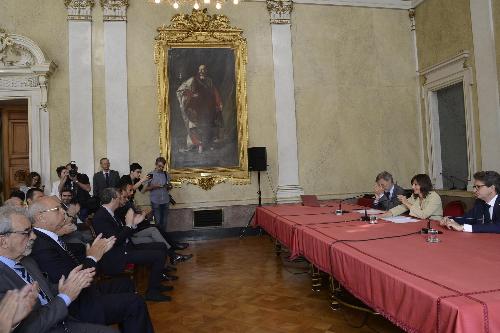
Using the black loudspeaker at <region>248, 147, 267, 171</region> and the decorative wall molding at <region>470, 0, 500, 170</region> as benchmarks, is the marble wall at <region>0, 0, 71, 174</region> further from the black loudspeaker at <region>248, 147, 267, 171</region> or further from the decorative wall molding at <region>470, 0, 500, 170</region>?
the decorative wall molding at <region>470, 0, 500, 170</region>

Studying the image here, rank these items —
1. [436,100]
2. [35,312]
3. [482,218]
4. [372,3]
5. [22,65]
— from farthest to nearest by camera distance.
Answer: [372,3] < [436,100] < [22,65] < [482,218] < [35,312]

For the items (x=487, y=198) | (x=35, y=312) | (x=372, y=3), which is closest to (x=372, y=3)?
(x=372, y=3)

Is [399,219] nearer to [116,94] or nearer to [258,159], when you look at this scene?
[258,159]

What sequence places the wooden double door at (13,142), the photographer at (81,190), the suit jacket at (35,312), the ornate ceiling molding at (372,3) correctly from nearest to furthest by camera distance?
1. the suit jacket at (35,312)
2. the photographer at (81,190)
3. the wooden double door at (13,142)
4. the ornate ceiling molding at (372,3)

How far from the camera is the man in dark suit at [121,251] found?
3.94m

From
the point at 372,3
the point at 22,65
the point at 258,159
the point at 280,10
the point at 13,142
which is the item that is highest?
the point at 372,3

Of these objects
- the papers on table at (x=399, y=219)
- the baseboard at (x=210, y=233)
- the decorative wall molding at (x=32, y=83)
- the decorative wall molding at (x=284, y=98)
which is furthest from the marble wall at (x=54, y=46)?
the papers on table at (x=399, y=219)

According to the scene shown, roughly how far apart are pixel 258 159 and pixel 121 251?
4.35 metres

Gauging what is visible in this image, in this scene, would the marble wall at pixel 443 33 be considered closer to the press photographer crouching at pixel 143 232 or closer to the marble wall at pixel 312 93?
the marble wall at pixel 312 93

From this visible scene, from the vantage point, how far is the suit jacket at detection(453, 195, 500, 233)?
3195 millimetres

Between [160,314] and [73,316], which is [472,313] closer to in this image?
[73,316]

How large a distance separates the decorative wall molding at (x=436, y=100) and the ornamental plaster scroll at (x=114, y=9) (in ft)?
21.5

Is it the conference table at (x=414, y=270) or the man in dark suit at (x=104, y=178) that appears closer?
the conference table at (x=414, y=270)

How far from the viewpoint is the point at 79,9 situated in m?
7.92
